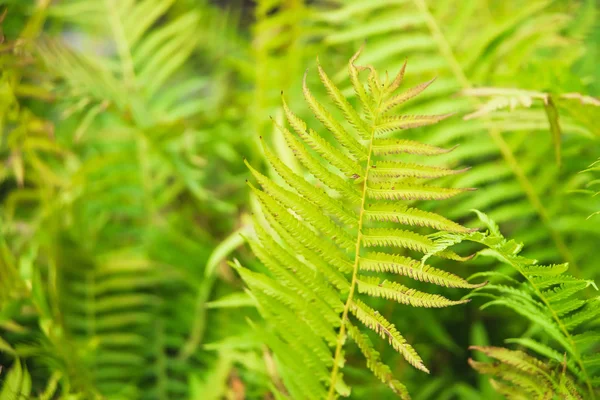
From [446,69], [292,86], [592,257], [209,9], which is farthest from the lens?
[209,9]

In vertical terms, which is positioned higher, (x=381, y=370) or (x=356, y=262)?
(x=356, y=262)

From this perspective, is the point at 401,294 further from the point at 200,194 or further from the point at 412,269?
the point at 200,194

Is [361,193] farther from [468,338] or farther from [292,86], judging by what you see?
Answer: [292,86]

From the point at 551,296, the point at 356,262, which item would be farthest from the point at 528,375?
the point at 356,262

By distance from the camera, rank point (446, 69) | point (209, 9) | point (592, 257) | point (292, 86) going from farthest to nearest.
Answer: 1. point (209, 9)
2. point (292, 86)
3. point (446, 69)
4. point (592, 257)

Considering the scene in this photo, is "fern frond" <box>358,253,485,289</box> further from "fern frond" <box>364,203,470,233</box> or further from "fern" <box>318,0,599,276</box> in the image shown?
"fern" <box>318,0,599,276</box>

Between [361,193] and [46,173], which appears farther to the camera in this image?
[46,173]

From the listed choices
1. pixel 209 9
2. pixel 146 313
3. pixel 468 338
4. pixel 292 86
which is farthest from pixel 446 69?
pixel 209 9
